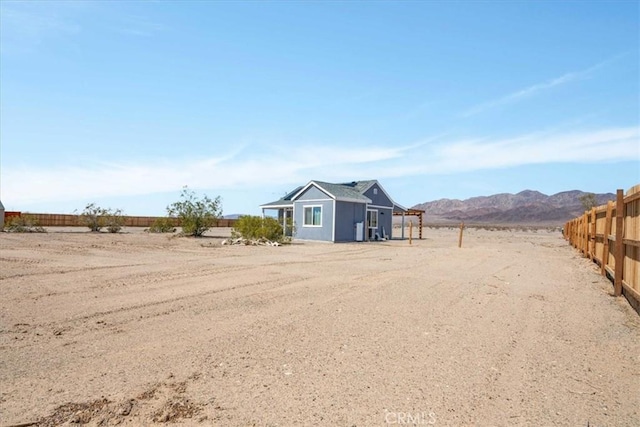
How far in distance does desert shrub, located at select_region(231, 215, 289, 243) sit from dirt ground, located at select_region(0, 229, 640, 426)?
573 inches

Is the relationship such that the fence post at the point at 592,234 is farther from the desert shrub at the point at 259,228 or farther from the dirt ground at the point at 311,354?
the desert shrub at the point at 259,228

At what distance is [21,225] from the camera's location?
30281mm

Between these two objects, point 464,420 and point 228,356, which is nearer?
point 464,420

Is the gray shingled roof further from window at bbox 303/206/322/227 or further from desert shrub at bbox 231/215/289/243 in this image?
desert shrub at bbox 231/215/289/243

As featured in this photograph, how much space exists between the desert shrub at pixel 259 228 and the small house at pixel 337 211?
4.20 metres

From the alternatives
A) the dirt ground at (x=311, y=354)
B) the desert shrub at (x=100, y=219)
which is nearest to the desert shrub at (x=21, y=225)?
the desert shrub at (x=100, y=219)

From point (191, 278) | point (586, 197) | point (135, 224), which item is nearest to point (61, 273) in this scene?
point (191, 278)

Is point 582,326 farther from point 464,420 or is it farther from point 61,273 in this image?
point 61,273

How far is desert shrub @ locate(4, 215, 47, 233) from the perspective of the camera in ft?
96.7

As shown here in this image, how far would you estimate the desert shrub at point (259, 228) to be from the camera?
2348cm

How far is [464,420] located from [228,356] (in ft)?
7.68

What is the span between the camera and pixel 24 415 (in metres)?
3.04

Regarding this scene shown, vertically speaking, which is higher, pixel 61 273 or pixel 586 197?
pixel 586 197

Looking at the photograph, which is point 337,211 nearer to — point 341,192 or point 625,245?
point 341,192
